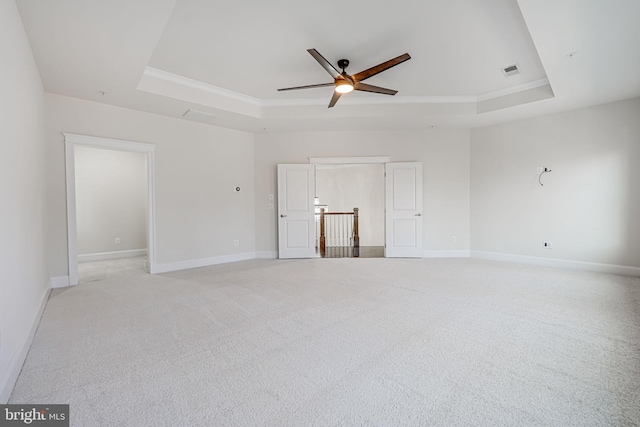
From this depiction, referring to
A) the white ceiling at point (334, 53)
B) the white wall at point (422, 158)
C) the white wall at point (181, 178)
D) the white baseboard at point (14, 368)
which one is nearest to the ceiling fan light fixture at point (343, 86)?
the white ceiling at point (334, 53)

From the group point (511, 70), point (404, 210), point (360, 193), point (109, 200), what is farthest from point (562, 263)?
point (109, 200)

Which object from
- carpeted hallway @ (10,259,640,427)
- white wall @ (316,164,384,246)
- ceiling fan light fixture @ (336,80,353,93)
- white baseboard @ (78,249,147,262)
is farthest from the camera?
white wall @ (316,164,384,246)

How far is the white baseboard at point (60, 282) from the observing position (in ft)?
13.9

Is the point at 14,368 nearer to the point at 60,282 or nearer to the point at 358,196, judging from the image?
the point at 60,282

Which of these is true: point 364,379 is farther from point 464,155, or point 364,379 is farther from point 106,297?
point 464,155

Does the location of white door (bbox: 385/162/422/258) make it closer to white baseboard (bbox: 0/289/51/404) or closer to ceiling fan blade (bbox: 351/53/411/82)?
ceiling fan blade (bbox: 351/53/411/82)

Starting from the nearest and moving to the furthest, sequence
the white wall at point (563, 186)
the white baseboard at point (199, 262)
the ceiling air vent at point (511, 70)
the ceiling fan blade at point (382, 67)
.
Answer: the ceiling fan blade at point (382, 67) < the ceiling air vent at point (511, 70) < the white wall at point (563, 186) < the white baseboard at point (199, 262)

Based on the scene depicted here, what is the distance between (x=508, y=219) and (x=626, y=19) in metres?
3.86

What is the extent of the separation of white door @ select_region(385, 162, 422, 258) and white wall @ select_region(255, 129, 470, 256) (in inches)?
7.9

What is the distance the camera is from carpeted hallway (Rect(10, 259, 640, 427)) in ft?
5.49

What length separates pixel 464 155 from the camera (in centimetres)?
635

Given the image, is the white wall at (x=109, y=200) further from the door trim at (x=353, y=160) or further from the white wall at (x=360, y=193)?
the white wall at (x=360, y=193)

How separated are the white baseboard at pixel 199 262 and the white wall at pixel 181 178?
0.06 feet

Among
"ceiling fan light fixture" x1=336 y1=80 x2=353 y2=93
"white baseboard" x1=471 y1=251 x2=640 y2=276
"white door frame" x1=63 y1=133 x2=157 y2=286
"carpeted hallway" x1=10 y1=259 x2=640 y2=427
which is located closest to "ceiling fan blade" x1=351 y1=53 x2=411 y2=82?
"ceiling fan light fixture" x1=336 y1=80 x2=353 y2=93
